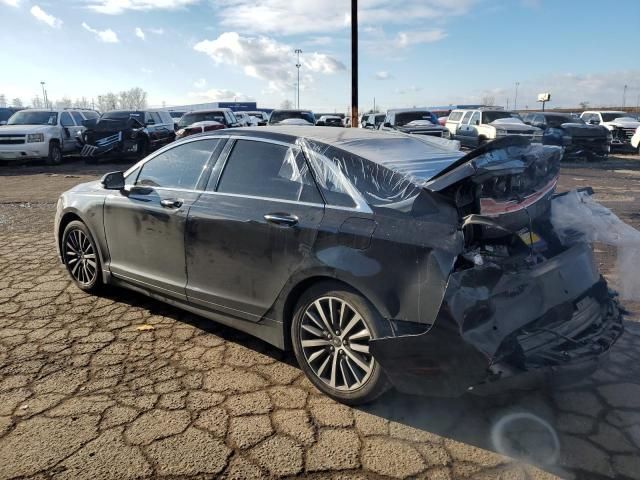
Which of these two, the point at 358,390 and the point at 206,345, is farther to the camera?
the point at 206,345

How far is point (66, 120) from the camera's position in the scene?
1839 cm

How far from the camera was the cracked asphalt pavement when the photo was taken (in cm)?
A: 247

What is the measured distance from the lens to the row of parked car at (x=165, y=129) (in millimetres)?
16766

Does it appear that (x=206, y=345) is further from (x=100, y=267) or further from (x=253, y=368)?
(x=100, y=267)

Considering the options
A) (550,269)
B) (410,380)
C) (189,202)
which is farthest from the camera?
(189,202)

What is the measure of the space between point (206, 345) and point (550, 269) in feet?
7.87

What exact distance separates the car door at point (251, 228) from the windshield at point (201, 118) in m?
15.9

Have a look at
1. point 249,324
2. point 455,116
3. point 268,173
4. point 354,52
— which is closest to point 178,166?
point 268,173

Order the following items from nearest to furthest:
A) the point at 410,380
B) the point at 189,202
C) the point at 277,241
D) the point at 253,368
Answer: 1. the point at 410,380
2. the point at 277,241
3. the point at 253,368
4. the point at 189,202

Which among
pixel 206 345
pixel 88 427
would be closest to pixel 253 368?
pixel 206 345

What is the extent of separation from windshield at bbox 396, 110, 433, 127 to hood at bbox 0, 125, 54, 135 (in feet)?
39.5

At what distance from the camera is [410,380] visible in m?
2.62

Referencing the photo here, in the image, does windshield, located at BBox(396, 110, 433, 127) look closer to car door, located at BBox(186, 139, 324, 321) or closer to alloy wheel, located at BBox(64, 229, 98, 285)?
alloy wheel, located at BBox(64, 229, 98, 285)

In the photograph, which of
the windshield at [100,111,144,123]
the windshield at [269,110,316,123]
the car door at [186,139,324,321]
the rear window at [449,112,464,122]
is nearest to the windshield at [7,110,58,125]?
the windshield at [100,111,144,123]
